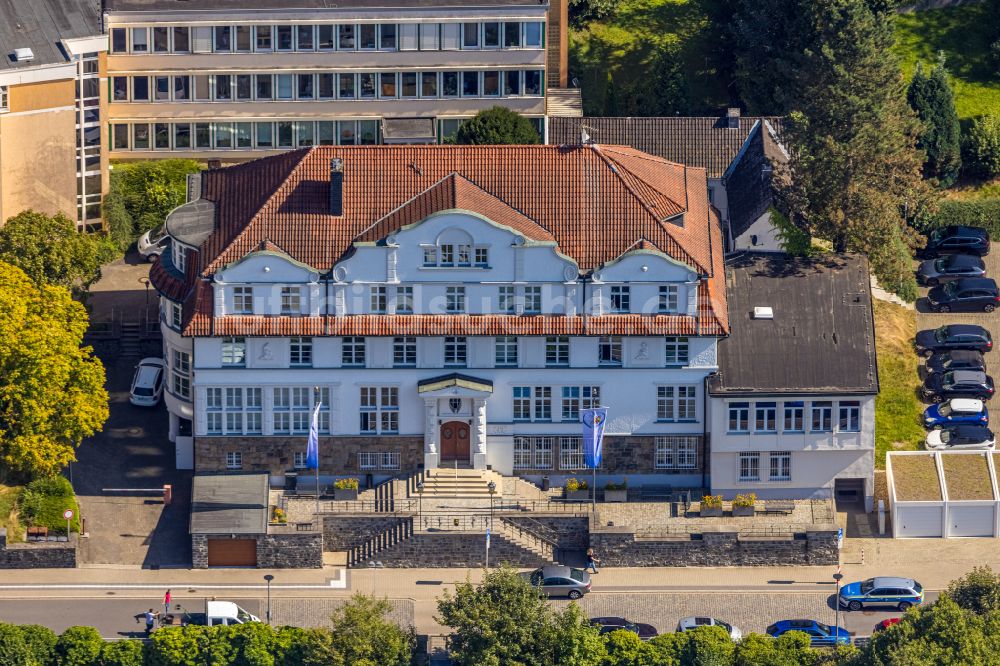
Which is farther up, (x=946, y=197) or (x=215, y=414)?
(x=946, y=197)

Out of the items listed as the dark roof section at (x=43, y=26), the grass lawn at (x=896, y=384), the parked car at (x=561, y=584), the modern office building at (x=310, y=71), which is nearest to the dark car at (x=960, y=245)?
the grass lawn at (x=896, y=384)

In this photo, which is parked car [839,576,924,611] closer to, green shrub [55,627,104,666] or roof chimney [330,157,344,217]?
roof chimney [330,157,344,217]

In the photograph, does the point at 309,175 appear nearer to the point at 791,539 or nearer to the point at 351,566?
the point at 351,566

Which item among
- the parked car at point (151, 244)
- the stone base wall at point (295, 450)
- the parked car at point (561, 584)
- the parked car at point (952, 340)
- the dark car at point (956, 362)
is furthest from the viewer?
the parked car at point (151, 244)

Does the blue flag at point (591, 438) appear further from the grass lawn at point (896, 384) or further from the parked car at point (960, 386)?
the parked car at point (960, 386)

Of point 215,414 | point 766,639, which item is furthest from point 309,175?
point 766,639

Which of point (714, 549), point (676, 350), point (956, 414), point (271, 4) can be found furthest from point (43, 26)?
point (956, 414)
